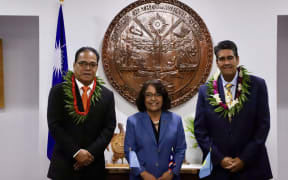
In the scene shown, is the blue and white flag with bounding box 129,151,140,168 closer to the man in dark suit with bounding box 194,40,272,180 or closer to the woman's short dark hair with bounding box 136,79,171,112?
Result: the woman's short dark hair with bounding box 136,79,171,112

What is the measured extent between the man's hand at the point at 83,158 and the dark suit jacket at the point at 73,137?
0.03m

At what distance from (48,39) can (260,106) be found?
8.44ft

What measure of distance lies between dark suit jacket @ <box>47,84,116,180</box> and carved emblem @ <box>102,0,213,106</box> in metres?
1.08

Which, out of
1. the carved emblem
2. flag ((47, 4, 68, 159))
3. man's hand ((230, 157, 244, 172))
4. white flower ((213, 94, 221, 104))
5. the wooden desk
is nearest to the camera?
man's hand ((230, 157, 244, 172))

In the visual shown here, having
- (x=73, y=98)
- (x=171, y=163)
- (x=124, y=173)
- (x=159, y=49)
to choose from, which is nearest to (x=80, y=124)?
(x=73, y=98)

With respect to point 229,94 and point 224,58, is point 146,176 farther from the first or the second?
point 224,58

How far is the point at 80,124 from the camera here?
2.40m

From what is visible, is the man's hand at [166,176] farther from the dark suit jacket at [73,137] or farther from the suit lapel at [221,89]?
the suit lapel at [221,89]

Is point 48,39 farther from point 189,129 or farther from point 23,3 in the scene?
point 189,129

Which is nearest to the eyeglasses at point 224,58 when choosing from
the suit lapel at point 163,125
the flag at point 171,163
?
the suit lapel at point 163,125

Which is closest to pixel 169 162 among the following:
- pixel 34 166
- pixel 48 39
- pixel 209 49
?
pixel 209 49

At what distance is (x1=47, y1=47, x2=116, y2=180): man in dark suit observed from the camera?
2.35 meters

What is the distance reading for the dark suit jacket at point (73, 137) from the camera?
2.35 meters

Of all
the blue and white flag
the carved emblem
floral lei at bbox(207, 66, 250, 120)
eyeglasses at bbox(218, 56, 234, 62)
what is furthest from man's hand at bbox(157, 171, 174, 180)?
the carved emblem
